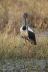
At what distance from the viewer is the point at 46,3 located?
16062mm

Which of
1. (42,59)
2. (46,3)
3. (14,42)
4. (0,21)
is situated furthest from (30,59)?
(46,3)

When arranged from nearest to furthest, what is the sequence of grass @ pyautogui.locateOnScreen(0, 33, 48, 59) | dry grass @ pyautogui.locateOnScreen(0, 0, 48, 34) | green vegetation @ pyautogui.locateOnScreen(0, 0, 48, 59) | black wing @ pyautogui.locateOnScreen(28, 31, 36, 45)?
grass @ pyautogui.locateOnScreen(0, 33, 48, 59) → black wing @ pyautogui.locateOnScreen(28, 31, 36, 45) → green vegetation @ pyautogui.locateOnScreen(0, 0, 48, 59) → dry grass @ pyautogui.locateOnScreen(0, 0, 48, 34)

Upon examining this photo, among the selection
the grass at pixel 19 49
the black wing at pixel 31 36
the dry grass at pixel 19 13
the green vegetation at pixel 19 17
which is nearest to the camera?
the grass at pixel 19 49

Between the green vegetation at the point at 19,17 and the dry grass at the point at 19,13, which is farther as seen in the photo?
the dry grass at the point at 19,13

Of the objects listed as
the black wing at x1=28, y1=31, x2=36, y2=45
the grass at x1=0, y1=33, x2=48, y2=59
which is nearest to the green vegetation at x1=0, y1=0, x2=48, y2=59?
the grass at x1=0, y1=33, x2=48, y2=59

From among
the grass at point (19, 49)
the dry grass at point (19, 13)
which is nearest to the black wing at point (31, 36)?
the grass at point (19, 49)

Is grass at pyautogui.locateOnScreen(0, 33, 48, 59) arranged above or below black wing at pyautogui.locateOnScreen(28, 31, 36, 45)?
below

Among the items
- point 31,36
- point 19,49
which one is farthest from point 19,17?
point 19,49

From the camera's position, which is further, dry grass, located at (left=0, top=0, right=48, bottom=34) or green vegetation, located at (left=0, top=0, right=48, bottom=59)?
dry grass, located at (left=0, top=0, right=48, bottom=34)

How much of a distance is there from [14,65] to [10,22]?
512 centimetres

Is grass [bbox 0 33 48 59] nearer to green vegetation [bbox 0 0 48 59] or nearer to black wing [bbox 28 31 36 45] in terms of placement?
green vegetation [bbox 0 0 48 59]

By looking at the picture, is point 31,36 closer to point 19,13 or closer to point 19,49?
point 19,49

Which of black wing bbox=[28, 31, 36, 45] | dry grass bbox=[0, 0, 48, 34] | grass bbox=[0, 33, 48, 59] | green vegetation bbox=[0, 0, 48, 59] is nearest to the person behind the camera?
grass bbox=[0, 33, 48, 59]

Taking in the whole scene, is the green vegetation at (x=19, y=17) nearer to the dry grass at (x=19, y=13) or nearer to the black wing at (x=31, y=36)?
the dry grass at (x=19, y=13)
